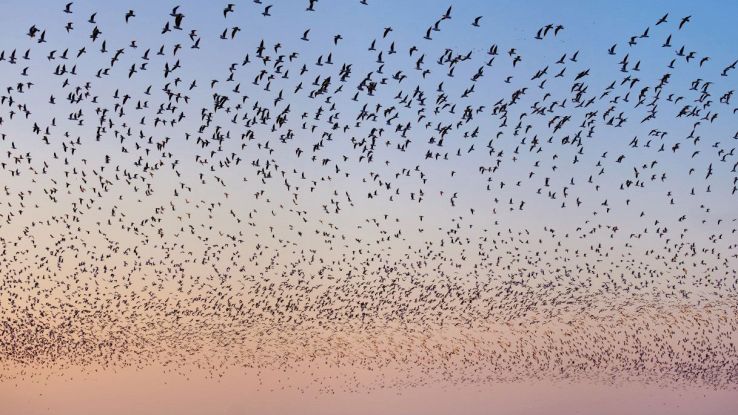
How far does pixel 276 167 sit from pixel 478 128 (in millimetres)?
8872

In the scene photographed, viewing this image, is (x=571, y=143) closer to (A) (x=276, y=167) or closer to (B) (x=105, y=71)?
(A) (x=276, y=167)

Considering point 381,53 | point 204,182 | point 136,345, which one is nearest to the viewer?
point 381,53

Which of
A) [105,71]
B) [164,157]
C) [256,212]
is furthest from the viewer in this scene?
[256,212]

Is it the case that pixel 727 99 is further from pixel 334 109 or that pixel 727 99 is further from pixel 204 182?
pixel 204 182

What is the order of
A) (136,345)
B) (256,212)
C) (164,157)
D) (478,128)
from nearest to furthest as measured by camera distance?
1. (478,128)
2. (164,157)
3. (256,212)
4. (136,345)

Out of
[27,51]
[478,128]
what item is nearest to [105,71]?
[27,51]

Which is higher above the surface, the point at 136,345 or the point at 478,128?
the point at 478,128

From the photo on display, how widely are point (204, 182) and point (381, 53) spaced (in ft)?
47.1

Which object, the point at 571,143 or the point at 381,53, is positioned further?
the point at 571,143

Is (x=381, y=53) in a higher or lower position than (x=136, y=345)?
higher

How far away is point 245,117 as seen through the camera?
1216 inches

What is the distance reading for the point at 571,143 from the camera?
33156mm

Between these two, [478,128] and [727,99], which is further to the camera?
[478,128]

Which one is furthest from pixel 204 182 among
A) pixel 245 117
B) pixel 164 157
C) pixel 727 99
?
pixel 727 99
